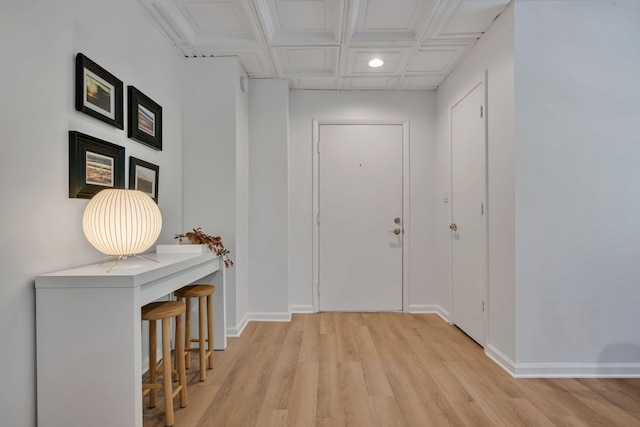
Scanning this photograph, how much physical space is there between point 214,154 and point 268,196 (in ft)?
2.48

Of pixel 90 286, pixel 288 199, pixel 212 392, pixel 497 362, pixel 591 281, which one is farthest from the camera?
pixel 288 199

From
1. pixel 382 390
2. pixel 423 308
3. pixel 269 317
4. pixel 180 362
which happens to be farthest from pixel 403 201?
pixel 180 362

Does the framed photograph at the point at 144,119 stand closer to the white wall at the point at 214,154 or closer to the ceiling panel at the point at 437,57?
the white wall at the point at 214,154

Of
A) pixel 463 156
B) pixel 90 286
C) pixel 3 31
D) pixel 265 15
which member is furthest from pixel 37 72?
pixel 463 156

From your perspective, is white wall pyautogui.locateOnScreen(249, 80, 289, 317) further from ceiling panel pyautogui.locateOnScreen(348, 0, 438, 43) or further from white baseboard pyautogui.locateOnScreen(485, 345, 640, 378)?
white baseboard pyautogui.locateOnScreen(485, 345, 640, 378)

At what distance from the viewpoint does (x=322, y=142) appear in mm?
4039

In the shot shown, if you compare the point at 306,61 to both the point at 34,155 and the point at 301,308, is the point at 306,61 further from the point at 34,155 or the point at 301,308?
the point at 301,308

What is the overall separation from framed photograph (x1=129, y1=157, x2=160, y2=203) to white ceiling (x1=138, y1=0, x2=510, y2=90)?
3.42ft

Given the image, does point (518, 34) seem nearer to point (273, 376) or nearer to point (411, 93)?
point (411, 93)

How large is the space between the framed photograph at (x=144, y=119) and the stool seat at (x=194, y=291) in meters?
1.03

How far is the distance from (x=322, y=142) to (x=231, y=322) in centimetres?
209

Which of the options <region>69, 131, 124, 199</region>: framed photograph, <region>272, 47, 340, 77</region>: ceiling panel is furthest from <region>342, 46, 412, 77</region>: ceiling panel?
<region>69, 131, 124, 199</region>: framed photograph

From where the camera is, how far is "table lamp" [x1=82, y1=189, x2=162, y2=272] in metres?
1.71

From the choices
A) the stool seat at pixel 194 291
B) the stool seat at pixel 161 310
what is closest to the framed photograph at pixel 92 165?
the stool seat at pixel 161 310
